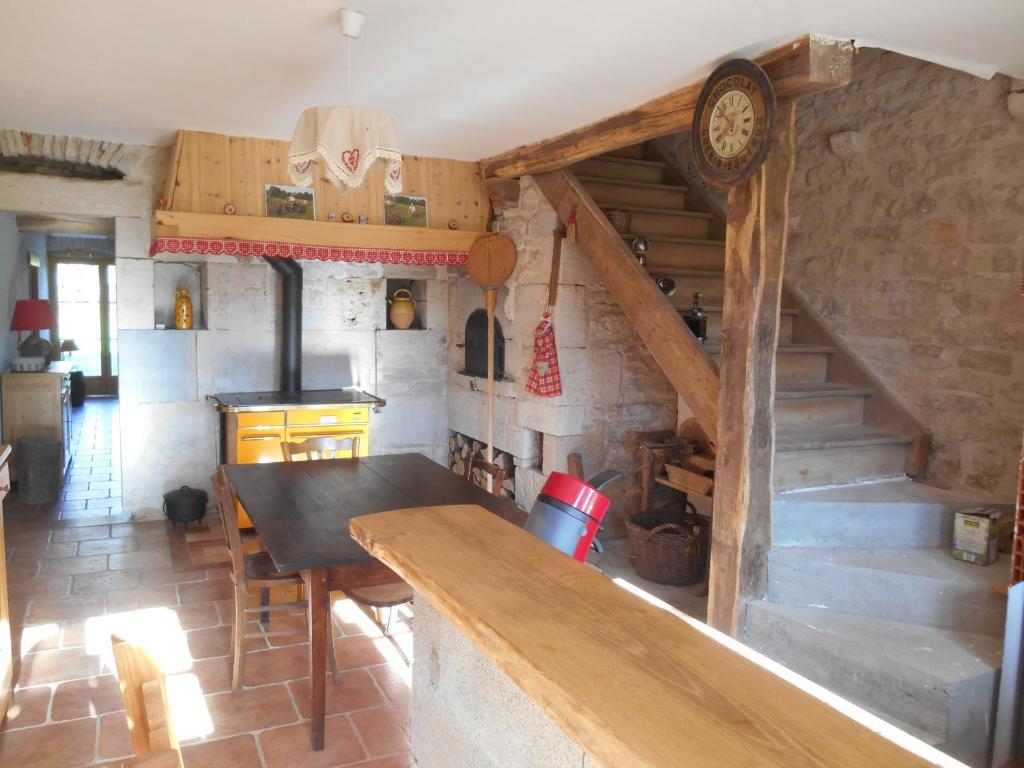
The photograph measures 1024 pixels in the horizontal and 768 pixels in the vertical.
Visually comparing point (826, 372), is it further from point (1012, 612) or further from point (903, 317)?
point (1012, 612)

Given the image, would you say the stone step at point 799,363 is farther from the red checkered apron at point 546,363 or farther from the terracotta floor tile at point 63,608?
the terracotta floor tile at point 63,608

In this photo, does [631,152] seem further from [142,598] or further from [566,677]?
[566,677]

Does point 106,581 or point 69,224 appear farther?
point 69,224

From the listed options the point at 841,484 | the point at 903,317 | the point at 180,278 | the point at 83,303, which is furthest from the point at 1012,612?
the point at 83,303

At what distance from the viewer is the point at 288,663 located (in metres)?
3.59

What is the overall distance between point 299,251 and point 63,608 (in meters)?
2.65

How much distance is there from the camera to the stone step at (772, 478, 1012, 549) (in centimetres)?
372

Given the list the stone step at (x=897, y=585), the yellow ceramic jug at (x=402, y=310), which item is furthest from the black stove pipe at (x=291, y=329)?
the stone step at (x=897, y=585)

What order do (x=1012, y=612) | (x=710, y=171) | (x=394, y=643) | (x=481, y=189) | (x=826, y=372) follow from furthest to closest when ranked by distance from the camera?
(x=481, y=189)
(x=826, y=372)
(x=394, y=643)
(x=710, y=171)
(x=1012, y=612)

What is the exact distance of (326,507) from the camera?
335 cm

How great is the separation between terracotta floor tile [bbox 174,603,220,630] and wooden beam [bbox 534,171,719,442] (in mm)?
2789

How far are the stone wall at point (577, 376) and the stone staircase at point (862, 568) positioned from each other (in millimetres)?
523

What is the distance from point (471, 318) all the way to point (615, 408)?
1.74 metres

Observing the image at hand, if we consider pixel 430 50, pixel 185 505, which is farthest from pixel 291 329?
pixel 430 50
